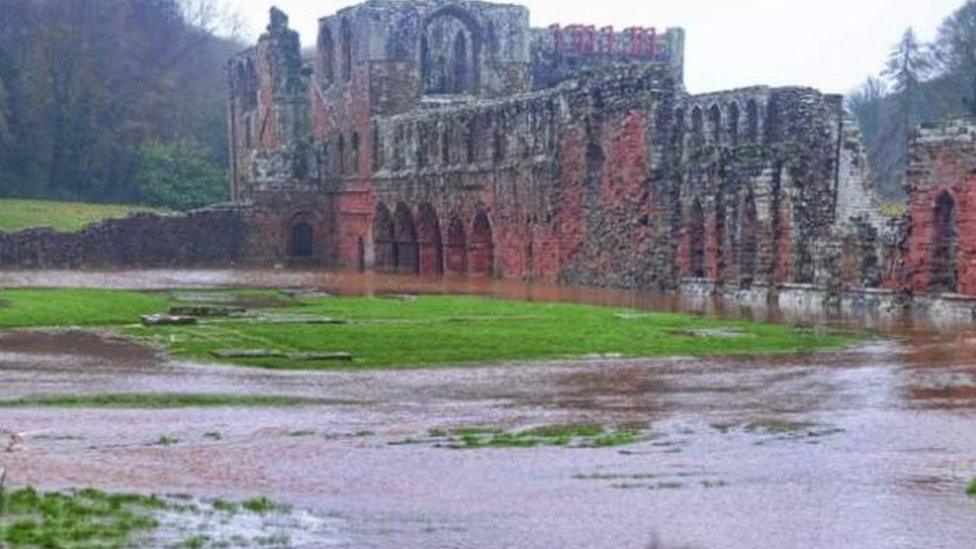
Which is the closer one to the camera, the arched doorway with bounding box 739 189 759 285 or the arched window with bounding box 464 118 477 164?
the arched doorway with bounding box 739 189 759 285

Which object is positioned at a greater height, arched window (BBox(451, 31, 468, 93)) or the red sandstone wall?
arched window (BBox(451, 31, 468, 93))

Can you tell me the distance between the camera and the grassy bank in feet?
79.8

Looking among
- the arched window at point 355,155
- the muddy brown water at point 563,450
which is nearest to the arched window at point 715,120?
the arched window at point 355,155

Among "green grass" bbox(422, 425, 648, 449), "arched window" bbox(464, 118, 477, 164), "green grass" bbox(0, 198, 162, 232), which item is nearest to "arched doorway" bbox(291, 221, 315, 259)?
"green grass" bbox(0, 198, 162, 232)

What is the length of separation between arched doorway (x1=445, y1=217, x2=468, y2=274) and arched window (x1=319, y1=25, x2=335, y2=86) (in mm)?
14453

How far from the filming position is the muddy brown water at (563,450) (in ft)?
40.8

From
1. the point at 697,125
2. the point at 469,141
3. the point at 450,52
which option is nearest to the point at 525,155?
the point at 469,141

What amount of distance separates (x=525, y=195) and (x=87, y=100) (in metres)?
37.3

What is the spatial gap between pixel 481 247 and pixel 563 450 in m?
38.4

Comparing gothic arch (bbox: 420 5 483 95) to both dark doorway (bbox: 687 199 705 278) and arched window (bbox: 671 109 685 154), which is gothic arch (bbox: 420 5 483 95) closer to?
arched window (bbox: 671 109 685 154)

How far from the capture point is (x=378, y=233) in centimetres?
6288

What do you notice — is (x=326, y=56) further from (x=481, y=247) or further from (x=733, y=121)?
(x=733, y=121)

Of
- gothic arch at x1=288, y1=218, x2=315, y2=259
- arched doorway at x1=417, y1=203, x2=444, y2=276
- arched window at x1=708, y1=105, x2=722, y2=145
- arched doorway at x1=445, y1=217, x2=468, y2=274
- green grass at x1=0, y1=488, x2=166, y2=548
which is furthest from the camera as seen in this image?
gothic arch at x1=288, y1=218, x2=315, y2=259

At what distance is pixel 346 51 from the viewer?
66.6 meters
